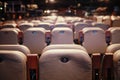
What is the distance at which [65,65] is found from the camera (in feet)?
13.9

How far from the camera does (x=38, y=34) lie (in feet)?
27.2

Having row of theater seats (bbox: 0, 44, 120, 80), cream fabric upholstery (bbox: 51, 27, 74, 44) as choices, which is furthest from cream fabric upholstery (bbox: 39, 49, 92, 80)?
cream fabric upholstery (bbox: 51, 27, 74, 44)

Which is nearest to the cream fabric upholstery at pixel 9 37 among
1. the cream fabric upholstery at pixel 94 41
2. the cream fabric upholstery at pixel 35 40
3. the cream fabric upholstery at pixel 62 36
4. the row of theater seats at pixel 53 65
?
the cream fabric upholstery at pixel 35 40

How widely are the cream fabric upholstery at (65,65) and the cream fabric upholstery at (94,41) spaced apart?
4.02 metres

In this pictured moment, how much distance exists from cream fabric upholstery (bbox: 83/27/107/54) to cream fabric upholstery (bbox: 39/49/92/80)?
4.02m

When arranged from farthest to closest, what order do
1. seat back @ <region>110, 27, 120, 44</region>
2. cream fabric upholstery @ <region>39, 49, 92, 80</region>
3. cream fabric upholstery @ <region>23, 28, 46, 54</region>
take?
cream fabric upholstery @ <region>23, 28, 46, 54</region> < seat back @ <region>110, 27, 120, 44</region> < cream fabric upholstery @ <region>39, 49, 92, 80</region>

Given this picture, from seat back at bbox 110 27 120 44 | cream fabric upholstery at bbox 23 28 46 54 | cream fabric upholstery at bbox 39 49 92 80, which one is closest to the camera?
cream fabric upholstery at bbox 39 49 92 80

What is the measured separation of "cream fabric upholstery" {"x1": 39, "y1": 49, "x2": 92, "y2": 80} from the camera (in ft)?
13.8

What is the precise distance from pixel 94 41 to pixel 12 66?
4352 millimetres

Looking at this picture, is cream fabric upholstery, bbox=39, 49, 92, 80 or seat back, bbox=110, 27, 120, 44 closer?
cream fabric upholstery, bbox=39, 49, 92, 80

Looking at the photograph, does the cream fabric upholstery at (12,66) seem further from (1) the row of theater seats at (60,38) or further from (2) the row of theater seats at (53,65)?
(1) the row of theater seats at (60,38)

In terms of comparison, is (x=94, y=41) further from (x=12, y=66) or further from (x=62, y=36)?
(x=12, y=66)

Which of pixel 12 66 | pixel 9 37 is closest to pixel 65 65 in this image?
pixel 12 66

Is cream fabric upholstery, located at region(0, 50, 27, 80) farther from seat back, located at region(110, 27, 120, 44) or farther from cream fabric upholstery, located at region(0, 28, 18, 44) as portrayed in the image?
seat back, located at region(110, 27, 120, 44)
